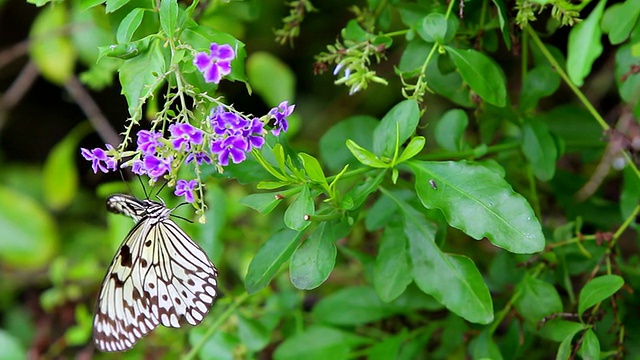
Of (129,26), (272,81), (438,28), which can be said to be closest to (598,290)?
(438,28)

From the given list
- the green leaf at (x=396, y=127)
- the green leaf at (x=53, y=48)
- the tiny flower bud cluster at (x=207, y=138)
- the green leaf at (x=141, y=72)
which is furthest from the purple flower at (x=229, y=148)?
the green leaf at (x=53, y=48)

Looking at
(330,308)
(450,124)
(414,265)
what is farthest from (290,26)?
(330,308)

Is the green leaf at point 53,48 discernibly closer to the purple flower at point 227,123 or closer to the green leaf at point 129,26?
the green leaf at point 129,26

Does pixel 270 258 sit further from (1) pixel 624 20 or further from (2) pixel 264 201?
(1) pixel 624 20

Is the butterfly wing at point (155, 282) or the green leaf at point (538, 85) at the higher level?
the green leaf at point (538, 85)

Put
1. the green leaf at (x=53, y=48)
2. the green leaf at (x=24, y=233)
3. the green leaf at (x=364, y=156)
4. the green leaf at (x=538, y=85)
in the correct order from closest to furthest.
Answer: the green leaf at (x=364, y=156)
the green leaf at (x=538, y=85)
the green leaf at (x=53, y=48)
the green leaf at (x=24, y=233)

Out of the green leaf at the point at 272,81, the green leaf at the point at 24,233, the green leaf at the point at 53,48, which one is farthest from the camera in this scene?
the green leaf at the point at 24,233
